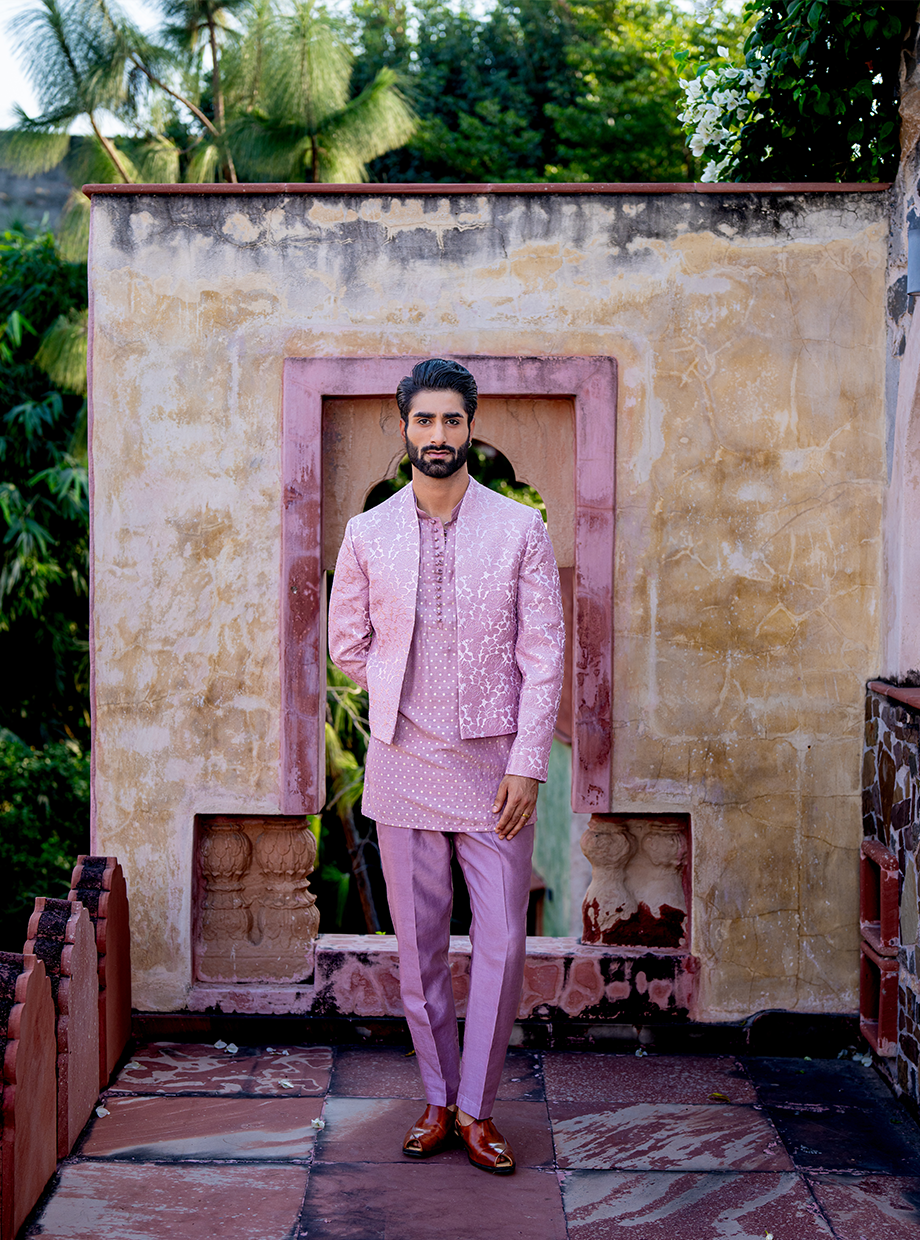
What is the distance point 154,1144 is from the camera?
2988mm

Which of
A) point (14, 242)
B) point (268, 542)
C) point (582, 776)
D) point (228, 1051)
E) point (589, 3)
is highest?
point (589, 3)

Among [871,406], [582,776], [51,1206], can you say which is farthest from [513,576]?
[51,1206]

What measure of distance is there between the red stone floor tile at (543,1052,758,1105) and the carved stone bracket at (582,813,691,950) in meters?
0.37

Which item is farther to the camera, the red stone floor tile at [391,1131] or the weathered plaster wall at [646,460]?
the weathered plaster wall at [646,460]

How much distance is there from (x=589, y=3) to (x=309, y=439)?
13964 millimetres

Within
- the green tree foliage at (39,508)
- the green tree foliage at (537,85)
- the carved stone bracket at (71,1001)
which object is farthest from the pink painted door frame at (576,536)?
the green tree foliage at (537,85)

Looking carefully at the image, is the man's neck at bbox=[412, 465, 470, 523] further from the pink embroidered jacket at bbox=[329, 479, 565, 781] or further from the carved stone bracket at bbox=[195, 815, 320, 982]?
the carved stone bracket at bbox=[195, 815, 320, 982]

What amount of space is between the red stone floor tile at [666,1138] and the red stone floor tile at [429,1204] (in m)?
0.19

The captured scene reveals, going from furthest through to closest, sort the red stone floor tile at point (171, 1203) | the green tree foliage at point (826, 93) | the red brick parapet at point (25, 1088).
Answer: the green tree foliage at point (826, 93) < the red stone floor tile at point (171, 1203) < the red brick parapet at point (25, 1088)

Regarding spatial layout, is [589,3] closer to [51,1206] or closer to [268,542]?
[268,542]

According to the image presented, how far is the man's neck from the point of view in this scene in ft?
9.43

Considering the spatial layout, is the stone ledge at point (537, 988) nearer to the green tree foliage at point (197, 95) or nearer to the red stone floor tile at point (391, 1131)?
the red stone floor tile at point (391, 1131)

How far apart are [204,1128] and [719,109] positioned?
3.78 metres

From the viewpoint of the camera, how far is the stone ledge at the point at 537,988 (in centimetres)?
374
